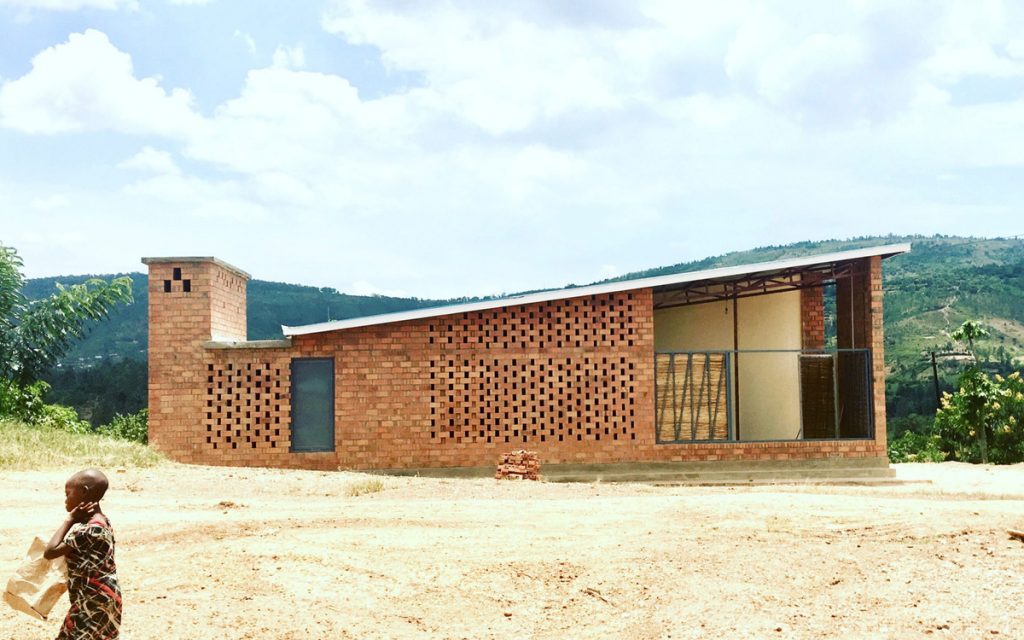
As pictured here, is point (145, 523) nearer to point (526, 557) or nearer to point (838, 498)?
point (526, 557)

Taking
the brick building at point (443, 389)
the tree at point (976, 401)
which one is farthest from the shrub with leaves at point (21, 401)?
the tree at point (976, 401)

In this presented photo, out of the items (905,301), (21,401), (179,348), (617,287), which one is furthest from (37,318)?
(905,301)

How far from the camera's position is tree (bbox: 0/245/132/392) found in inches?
790

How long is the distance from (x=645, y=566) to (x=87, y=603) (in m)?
4.53

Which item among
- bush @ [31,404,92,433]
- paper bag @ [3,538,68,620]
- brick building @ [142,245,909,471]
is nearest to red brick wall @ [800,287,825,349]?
brick building @ [142,245,909,471]

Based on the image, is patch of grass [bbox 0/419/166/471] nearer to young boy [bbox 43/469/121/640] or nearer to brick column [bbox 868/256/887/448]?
young boy [bbox 43/469/121/640]

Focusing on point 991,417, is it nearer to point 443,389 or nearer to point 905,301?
point 443,389

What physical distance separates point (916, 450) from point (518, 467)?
21070 mm

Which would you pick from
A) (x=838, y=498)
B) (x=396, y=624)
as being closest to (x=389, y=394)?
(x=838, y=498)

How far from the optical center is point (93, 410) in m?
45.0

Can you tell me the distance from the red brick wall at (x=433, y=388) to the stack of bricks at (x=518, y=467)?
91 centimetres

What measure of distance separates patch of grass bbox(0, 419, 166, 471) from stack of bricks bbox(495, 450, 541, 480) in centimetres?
543

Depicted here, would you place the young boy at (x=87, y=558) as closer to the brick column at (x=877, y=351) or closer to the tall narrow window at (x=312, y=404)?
the tall narrow window at (x=312, y=404)

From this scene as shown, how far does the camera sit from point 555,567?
8.23m
